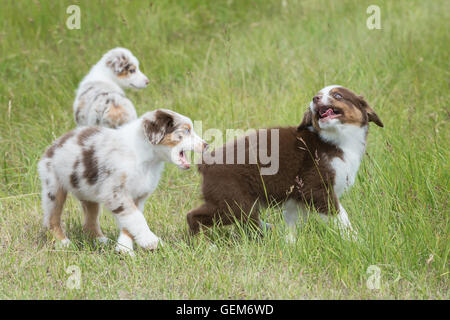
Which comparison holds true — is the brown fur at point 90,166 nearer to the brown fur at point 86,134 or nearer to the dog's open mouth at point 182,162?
the brown fur at point 86,134

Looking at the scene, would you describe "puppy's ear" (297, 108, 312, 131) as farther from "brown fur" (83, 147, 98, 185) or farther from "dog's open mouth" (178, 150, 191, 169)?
"brown fur" (83, 147, 98, 185)

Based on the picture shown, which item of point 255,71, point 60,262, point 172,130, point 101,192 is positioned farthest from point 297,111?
point 60,262

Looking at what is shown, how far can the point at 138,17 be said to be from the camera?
8789mm

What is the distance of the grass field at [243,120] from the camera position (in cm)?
425

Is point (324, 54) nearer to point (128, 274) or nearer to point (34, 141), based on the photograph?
point (34, 141)

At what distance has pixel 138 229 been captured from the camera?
4.66 metres

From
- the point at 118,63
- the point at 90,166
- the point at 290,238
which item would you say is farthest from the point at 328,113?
the point at 118,63

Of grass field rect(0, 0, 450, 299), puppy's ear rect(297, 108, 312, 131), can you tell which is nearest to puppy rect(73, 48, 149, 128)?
grass field rect(0, 0, 450, 299)

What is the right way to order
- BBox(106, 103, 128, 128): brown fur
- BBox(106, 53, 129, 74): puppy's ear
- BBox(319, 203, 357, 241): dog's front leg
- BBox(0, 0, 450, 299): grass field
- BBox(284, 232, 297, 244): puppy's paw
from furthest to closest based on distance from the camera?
BBox(106, 53, 129, 74): puppy's ear, BBox(106, 103, 128, 128): brown fur, BBox(284, 232, 297, 244): puppy's paw, BBox(319, 203, 357, 241): dog's front leg, BBox(0, 0, 450, 299): grass field

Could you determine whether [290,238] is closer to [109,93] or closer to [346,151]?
[346,151]

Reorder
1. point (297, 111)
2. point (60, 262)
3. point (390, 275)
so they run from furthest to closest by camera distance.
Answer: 1. point (297, 111)
2. point (60, 262)
3. point (390, 275)

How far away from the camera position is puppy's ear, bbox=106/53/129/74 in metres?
6.44

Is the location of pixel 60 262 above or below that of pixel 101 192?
below
